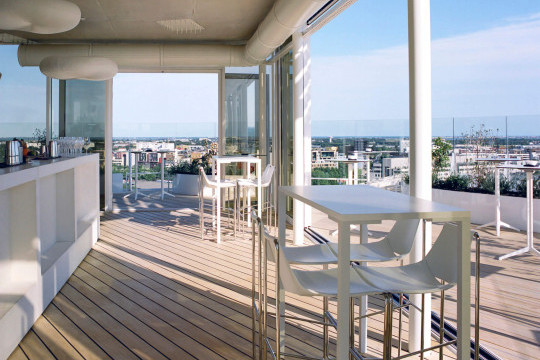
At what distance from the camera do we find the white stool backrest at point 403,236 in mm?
2377

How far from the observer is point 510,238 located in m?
2.47

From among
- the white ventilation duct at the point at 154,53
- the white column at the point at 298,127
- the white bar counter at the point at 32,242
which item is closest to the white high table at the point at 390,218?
the white bar counter at the point at 32,242

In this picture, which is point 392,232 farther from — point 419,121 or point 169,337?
point 169,337

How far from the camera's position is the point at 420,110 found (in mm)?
2664

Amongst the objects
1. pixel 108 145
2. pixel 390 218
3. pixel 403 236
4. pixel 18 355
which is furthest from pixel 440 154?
pixel 108 145

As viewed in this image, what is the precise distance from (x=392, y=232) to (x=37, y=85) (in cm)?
610

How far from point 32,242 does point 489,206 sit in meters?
2.92

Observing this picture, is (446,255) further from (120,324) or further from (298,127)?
(298,127)

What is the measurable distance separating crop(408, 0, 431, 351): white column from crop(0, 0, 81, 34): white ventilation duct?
2774mm

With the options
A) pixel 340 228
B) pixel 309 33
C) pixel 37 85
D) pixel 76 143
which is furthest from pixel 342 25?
pixel 37 85

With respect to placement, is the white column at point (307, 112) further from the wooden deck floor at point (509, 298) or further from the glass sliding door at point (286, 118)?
the wooden deck floor at point (509, 298)

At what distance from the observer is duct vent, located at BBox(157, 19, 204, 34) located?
21.9 feet

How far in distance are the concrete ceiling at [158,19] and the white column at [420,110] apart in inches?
133

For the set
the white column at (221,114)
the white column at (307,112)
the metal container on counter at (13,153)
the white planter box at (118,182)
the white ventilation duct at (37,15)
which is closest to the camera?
the metal container on counter at (13,153)
